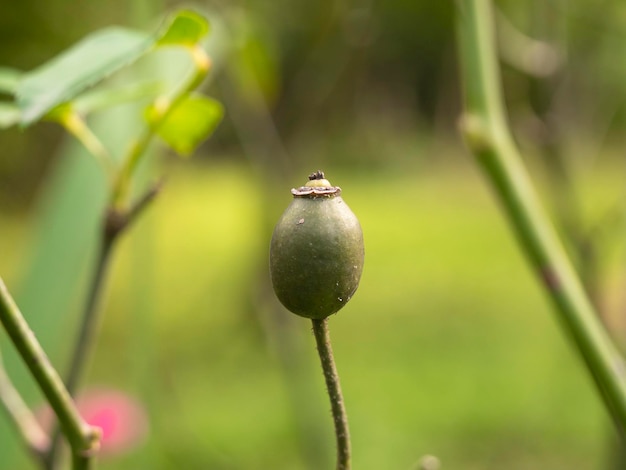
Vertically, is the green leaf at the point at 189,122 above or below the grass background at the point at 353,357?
below

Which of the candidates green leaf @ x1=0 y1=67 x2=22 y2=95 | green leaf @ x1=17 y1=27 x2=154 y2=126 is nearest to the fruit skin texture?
green leaf @ x1=17 y1=27 x2=154 y2=126

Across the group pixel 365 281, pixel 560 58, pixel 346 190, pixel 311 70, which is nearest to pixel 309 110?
pixel 311 70

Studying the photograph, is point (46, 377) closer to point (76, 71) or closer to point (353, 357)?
point (76, 71)

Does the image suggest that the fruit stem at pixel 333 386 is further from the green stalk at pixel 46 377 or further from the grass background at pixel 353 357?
the grass background at pixel 353 357

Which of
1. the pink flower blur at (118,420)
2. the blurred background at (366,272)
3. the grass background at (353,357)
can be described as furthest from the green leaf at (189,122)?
the pink flower blur at (118,420)

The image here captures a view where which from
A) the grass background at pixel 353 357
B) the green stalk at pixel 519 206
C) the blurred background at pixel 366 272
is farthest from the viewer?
the grass background at pixel 353 357

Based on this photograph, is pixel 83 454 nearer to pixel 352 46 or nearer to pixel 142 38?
pixel 142 38
